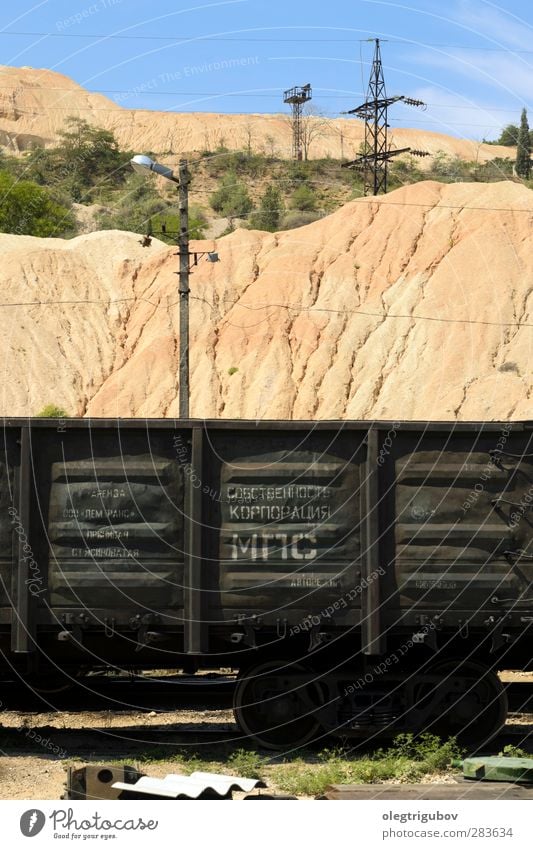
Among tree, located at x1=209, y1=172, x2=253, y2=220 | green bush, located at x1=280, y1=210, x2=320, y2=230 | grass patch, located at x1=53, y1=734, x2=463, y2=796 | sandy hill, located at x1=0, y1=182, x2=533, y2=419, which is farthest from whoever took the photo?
tree, located at x1=209, y1=172, x2=253, y2=220

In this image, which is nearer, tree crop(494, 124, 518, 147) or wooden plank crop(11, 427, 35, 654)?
wooden plank crop(11, 427, 35, 654)

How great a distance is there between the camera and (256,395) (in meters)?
47.3

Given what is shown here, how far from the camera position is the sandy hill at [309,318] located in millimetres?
45656

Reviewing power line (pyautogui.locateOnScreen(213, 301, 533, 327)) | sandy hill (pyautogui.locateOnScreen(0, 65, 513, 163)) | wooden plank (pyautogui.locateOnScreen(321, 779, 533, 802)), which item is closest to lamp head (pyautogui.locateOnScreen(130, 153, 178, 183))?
wooden plank (pyautogui.locateOnScreen(321, 779, 533, 802))

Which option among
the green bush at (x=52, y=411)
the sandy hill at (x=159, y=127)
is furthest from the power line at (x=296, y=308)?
the sandy hill at (x=159, y=127)

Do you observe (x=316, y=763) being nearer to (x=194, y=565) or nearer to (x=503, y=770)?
(x=503, y=770)

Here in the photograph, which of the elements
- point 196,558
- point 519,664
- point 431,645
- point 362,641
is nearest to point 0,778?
point 196,558

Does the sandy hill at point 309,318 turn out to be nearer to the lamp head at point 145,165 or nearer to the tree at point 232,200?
the lamp head at point 145,165

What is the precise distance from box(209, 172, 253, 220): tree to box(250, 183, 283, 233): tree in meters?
1.62

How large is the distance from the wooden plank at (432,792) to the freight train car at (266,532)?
6.63 ft

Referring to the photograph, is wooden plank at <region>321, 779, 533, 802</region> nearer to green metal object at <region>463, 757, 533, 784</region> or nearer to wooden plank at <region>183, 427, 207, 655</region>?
green metal object at <region>463, 757, 533, 784</region>

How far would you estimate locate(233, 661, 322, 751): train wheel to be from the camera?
1104cm

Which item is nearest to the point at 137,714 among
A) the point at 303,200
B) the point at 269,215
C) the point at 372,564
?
the point at 372,564

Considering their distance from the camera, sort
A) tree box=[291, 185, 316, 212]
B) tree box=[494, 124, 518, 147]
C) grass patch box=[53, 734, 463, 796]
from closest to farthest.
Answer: grass patch box=[53, 734, 463, 796] → tree box=[291, 185, 316, 212] → tree box=[494, 124, 518, 147]
